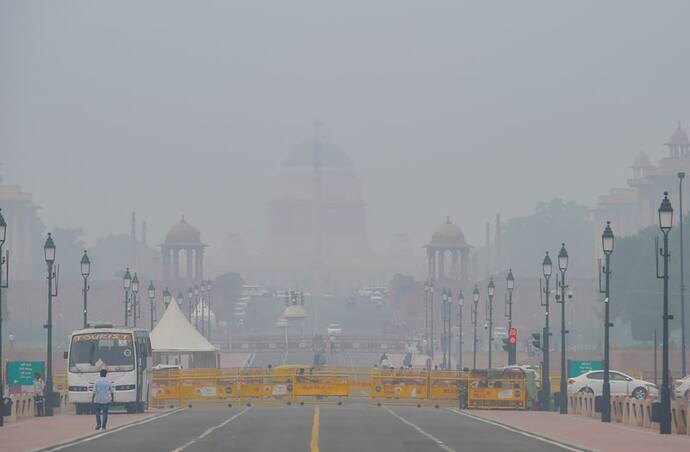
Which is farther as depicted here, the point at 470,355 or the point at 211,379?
the point at 470,355

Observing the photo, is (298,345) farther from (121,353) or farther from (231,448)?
(231,448)

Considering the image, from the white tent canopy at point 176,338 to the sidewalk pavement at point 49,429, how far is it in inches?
982

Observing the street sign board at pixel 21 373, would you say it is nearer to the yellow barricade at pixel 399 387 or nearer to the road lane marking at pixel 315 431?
the road lane marking at pixel 315 431

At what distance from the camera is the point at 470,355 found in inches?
6186

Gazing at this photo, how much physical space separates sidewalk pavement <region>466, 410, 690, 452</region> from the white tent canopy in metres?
29.1

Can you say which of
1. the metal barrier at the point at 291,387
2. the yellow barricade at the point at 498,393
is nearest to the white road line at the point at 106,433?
the metal barrier at the point at 291,387

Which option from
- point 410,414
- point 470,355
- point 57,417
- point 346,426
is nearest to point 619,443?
point 346,426

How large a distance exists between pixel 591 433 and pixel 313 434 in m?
8.40

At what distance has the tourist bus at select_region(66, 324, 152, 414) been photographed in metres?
65.5

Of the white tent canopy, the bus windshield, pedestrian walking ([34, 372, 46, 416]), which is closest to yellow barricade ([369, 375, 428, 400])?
pedestrian walking ([34, 372, 46, 416])

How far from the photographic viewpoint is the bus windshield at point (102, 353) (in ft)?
216

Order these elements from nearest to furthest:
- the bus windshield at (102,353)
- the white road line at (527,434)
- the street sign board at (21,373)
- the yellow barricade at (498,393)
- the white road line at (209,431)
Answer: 1. the white road line at (209,431)
2. the white road line at (527,434)
3. the bus windshield at (102,353)
4. the street sign board at (21,373)
5. the yellow barricade at (498,393)

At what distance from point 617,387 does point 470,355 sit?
83.3m

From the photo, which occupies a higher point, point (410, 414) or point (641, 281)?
point (641, 281)
